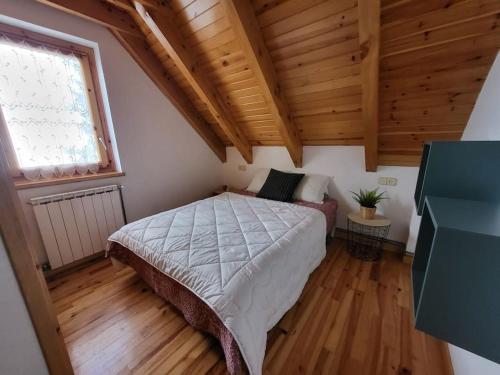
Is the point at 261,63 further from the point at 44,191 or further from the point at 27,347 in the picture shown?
the point at 44,191

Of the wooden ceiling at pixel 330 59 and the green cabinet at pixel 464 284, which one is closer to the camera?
the green cabinet at pixel 464 284

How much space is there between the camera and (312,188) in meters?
2.48

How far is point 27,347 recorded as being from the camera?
22.8 inches

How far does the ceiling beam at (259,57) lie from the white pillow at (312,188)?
1.82 feet

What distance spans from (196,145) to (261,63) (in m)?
1.84

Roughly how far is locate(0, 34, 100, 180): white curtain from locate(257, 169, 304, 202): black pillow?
2.05 metres

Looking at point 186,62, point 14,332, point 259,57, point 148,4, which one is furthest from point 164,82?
point 14,332

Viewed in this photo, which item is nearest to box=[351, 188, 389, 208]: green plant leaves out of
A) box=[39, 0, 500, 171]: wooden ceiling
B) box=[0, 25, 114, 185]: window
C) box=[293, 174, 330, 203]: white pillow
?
box=[39, 0, 500, 171]: wooden ceiling

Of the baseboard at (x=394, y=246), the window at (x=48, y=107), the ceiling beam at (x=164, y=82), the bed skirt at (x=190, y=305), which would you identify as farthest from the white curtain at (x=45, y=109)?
the baseboard at (x=394, y=246)

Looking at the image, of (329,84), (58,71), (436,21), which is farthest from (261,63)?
(58,71)

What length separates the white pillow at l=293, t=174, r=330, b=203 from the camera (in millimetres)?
2428

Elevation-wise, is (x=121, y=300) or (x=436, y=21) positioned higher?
(x=436, y=21)

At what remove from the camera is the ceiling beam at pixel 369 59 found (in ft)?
3.76

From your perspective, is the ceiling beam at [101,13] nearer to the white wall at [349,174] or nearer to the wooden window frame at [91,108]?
the wooden window frame at [91,108]
